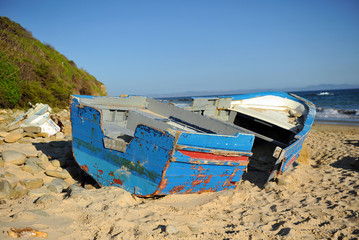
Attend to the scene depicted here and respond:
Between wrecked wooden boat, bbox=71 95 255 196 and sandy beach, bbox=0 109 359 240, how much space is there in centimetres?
26

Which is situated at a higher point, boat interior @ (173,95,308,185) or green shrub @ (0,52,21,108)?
green shrub @ (0,52,21,108)

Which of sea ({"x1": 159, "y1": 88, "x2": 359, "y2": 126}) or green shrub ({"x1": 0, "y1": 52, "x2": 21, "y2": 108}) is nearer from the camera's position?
green shrub ({"x1": 0, "y1": 52, "x2": 21, "y2": 108})

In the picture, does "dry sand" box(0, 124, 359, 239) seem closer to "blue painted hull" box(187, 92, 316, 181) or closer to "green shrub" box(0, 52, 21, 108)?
"blue painted hull" box(187, 92, 316, 181)

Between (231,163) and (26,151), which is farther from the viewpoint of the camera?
(26,151)

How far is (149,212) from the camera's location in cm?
359

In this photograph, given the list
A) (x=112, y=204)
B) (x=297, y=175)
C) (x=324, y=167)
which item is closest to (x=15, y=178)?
(x=112, y=204)

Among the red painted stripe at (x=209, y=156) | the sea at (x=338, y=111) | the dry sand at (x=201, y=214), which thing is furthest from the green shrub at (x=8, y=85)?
the sea at (x=338, y=111)

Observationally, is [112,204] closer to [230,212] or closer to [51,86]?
[230,212]

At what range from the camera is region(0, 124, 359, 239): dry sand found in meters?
2.95

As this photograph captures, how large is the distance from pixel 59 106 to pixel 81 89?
4.24 metres

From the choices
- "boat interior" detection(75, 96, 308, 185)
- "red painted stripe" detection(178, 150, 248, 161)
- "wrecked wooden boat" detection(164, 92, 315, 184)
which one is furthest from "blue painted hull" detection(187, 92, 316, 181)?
"red painted stripe" detection(178, 150, 248, 161)

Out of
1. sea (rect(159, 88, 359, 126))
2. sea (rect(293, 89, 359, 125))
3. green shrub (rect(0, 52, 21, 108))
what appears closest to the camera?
green shrub (rect(0, 52, 21, 108))

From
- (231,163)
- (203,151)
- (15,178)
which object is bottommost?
(15,178)

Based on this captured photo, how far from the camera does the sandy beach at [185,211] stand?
297cm
